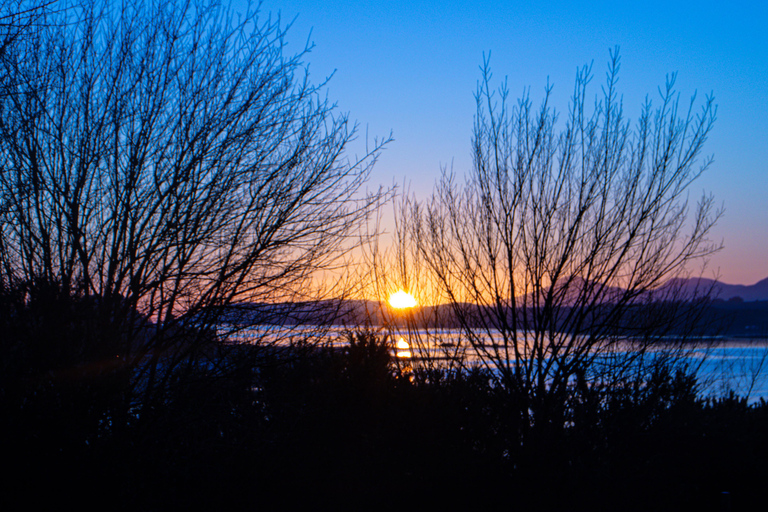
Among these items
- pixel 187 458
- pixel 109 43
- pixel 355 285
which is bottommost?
pixel 187 458

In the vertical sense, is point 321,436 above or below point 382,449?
above

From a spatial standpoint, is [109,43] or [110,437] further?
Answer: [109,43]

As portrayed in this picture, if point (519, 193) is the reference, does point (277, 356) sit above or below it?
below

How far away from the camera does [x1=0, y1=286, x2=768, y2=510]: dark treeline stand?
3.62m

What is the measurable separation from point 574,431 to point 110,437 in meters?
5.03

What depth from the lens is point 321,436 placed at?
6113mm

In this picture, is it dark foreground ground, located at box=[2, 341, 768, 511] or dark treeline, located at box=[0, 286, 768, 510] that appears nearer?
dark treeline, located at box=[0, 286, 768, 510]

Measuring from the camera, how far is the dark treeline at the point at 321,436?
3625mm

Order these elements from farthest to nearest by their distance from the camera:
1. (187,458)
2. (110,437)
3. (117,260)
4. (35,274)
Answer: (117,260), (35,274), (187,458), (110,437)

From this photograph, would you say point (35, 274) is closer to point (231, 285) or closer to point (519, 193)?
point (231, 285)

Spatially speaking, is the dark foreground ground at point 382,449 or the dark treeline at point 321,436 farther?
the dark foreground ground at point 382,449

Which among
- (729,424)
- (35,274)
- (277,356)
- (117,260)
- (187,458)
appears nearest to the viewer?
(187,458)

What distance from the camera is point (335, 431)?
6.20 meters

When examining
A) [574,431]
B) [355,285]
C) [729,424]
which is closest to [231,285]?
[355,285]
